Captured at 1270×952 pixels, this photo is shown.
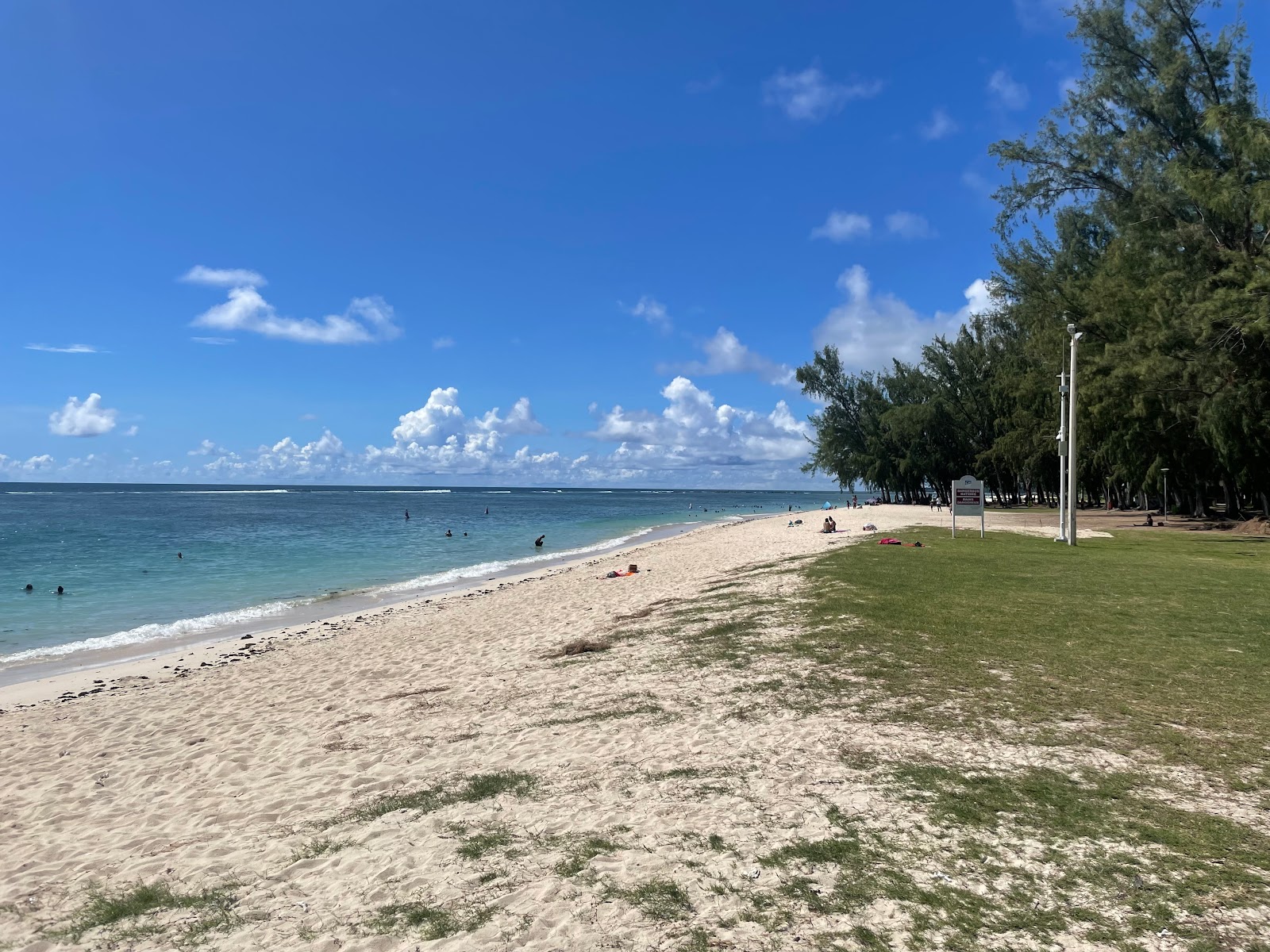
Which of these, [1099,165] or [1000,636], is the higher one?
[1099,165]

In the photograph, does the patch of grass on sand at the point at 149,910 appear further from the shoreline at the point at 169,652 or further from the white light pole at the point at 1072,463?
the white light pole at the point at 1072,463

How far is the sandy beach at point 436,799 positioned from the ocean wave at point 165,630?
4.92 meters

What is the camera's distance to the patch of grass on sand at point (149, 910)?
4.33 meters

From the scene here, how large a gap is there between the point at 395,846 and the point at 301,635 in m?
12.6

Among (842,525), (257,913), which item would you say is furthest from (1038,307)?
(257,913)

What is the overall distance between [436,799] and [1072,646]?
25.0 feet

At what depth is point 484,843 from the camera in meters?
4.92

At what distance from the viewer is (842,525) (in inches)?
1549

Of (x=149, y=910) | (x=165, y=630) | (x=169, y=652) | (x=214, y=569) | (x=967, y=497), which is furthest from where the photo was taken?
(x=214, y=569)

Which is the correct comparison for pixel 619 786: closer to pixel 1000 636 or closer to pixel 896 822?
pixel 896 822

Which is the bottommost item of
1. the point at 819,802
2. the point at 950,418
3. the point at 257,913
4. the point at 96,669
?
the point at 96,669

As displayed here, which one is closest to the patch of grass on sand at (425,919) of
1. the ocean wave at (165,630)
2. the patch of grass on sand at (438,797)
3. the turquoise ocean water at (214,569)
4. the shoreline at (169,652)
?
the patch of grass on sand at (438,797)

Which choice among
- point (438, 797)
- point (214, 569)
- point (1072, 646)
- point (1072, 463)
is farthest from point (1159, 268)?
point (214, 569)

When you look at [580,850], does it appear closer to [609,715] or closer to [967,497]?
[609,715]
